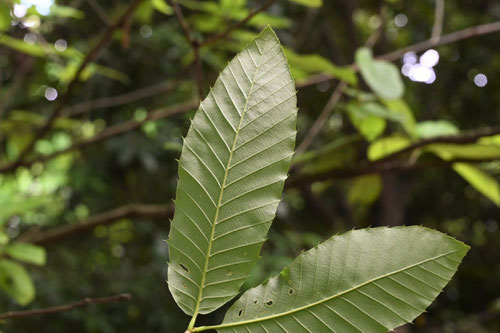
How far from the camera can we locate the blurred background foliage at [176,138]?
0.82 metres

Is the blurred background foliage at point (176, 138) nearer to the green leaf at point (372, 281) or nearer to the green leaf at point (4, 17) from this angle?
the green leaf at point (4, 17)

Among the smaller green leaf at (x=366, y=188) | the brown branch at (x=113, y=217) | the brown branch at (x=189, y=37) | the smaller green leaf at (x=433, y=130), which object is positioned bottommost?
the brown branch at (x=113, y=217)

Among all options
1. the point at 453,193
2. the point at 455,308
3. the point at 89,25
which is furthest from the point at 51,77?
the point at 455,308

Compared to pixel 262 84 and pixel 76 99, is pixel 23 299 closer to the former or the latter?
pixel 262 84

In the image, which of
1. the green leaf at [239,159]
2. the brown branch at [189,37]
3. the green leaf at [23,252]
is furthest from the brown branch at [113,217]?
the green leaf at [239,159]

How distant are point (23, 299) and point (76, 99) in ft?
4.10

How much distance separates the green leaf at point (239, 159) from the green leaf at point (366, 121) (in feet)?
1.86

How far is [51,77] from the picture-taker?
175 centimetres

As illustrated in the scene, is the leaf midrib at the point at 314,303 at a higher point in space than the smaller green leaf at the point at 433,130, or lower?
lower

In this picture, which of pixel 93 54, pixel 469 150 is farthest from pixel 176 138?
pixel 469 150

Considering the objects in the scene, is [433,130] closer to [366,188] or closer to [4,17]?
[366,188]

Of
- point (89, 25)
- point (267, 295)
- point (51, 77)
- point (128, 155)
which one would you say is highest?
point (89, 25)

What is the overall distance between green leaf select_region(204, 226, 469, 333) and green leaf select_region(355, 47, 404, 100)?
528 millimetres

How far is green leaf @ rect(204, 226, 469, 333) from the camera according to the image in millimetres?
203
